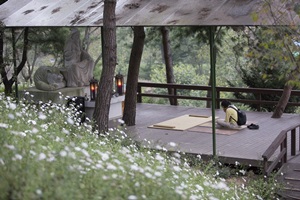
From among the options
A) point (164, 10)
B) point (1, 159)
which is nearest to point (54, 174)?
point (1, 159)

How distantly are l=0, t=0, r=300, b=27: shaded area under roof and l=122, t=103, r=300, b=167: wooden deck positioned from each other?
2334 millimetres

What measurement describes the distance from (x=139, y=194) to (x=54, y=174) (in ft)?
2.28

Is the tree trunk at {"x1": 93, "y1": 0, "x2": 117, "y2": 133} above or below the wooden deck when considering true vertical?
above

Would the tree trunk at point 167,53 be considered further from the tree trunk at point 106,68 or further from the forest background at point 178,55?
the tree trunk at point 106,68

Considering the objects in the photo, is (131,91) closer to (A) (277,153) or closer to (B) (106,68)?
(B) (106,68)

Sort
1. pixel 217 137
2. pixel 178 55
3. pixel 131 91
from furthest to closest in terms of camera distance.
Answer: pixel 178 55, pixel 131 91, pixel 217 137

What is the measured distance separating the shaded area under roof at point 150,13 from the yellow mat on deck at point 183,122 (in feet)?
9.64

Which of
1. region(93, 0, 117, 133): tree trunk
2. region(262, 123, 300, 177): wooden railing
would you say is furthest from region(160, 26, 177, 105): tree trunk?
region(93, 0, 117, 133): tree trunk

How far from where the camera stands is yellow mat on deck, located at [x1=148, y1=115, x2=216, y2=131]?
1402 cm

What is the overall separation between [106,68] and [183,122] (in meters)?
3.92

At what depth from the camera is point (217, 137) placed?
13.0 m

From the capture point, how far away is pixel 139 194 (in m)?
4.77

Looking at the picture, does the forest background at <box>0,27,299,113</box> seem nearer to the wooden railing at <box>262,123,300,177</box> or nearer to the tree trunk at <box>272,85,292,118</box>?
the tree trunk at <box>272,85,292,118</box>

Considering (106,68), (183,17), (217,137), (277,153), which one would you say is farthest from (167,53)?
(277,153)
